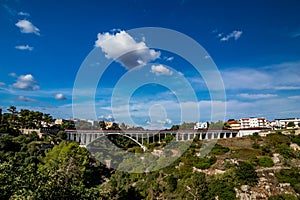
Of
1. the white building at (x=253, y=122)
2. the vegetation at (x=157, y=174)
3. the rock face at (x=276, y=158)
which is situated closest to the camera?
the vegetation at (x=157, y=174)

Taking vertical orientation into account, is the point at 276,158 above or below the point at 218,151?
below

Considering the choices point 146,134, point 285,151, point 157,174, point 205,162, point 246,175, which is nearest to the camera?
point 246,175

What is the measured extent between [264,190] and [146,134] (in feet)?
79.4

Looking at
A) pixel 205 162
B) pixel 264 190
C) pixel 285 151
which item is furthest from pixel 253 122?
pixel 264 190

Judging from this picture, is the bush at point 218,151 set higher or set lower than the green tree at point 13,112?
lower

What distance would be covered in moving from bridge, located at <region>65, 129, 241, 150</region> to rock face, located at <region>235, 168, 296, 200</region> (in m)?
16.6

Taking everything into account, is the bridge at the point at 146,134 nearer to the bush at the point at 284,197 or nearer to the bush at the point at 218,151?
the bush at the point at 218,151

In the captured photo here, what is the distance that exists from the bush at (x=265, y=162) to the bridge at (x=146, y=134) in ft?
45.4

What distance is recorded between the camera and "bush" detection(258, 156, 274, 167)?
18.4 meters

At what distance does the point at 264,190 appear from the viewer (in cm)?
1550

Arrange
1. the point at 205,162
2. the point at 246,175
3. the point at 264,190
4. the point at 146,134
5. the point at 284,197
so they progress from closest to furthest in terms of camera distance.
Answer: the point at 284,197
the point at 264,190
the point at 246,175
the point at 205,162
the point at 146,134

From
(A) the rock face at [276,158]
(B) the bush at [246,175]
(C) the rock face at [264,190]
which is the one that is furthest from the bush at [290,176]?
(A) the rock face at [276,158]

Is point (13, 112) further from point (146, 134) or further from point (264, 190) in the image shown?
point (264, 190)

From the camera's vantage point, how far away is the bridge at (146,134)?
114 ft
